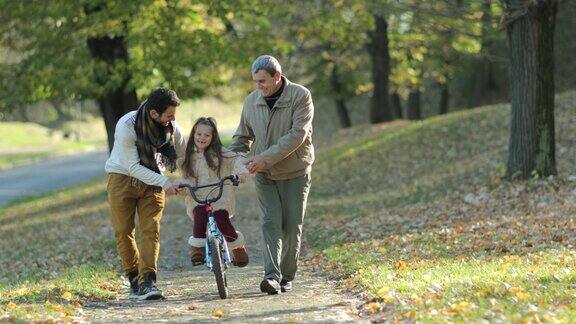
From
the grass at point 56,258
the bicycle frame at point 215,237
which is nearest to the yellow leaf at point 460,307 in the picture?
the bicycle frame at point 215,237

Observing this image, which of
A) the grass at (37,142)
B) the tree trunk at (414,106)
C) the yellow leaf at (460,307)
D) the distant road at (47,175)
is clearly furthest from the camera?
the grass at (37,142)

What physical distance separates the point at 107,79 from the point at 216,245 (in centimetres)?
1148

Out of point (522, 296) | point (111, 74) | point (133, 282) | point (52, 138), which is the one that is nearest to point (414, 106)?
point (111, 74)

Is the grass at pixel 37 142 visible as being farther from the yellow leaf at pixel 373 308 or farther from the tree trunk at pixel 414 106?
the yellow leaf at pixel 373 308

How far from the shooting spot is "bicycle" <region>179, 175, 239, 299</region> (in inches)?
364

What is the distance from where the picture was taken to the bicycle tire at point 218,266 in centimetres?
921

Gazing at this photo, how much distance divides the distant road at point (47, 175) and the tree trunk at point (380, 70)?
10763 mm

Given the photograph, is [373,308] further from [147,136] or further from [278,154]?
[147,136]

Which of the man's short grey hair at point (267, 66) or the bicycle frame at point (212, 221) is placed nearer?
the man's short grey hair at point (267, 66)

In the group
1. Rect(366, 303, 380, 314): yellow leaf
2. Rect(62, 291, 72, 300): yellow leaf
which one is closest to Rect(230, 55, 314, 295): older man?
Rect(366, 303, 380, 314): yellow leaf

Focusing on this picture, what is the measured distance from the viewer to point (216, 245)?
9.33 m

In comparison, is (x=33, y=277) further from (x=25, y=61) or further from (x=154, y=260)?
(x=25, y=61)

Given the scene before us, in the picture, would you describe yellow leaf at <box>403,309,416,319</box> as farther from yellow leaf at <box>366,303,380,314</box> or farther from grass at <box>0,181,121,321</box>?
grass at <box>0,181,121,321</box>

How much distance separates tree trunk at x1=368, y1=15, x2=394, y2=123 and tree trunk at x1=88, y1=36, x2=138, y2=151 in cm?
1163
